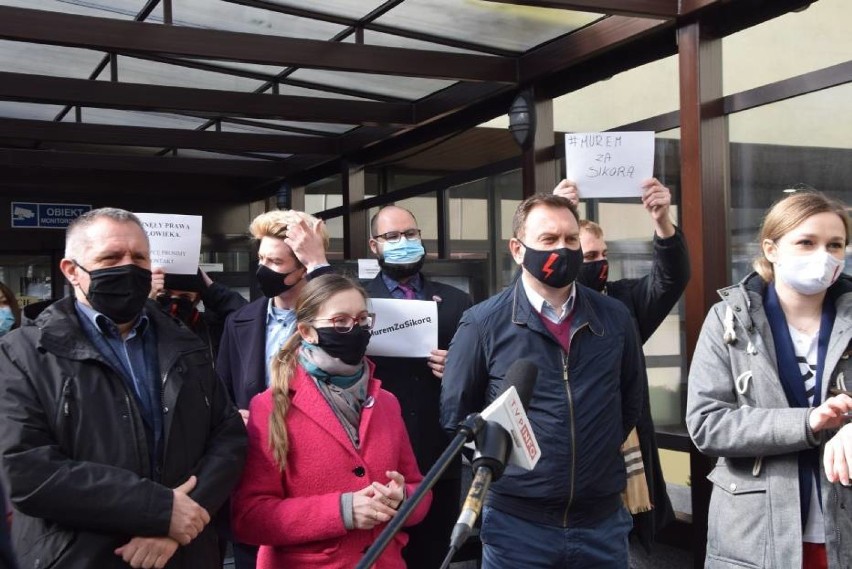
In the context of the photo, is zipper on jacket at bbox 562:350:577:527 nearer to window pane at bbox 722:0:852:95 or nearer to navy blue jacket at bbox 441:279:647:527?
navy blue jacket at bbox 441:279:647:527

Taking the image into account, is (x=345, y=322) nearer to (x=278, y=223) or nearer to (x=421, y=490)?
(x=278, y=223)

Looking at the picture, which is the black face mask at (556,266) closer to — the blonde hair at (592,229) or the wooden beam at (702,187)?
the blonde hair at (592,229)

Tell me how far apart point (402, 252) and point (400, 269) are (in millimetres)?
80

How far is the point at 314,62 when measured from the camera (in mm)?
6051

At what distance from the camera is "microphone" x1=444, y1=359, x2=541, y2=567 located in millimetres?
1651

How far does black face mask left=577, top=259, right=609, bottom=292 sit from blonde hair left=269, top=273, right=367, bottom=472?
1.27 meters

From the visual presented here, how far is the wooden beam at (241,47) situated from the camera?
5.42m

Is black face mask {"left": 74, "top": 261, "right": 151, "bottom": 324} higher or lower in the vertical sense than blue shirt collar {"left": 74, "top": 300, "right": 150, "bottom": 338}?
higher

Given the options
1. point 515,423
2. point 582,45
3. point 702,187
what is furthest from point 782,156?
point 515,423

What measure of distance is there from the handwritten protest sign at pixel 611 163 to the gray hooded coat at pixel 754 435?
0.88 m

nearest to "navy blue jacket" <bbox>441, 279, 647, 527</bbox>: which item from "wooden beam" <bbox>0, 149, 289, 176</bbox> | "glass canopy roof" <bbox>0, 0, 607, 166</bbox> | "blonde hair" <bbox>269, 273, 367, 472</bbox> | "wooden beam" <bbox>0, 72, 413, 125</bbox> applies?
"blonde hair" <bbox>269, 273, 367, 472</bbox>

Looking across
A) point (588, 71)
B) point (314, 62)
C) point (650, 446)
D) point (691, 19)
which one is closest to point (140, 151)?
point (314, 62)

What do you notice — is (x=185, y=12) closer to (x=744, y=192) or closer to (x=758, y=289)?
(x=744, y=192)

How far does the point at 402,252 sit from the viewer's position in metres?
4.38
